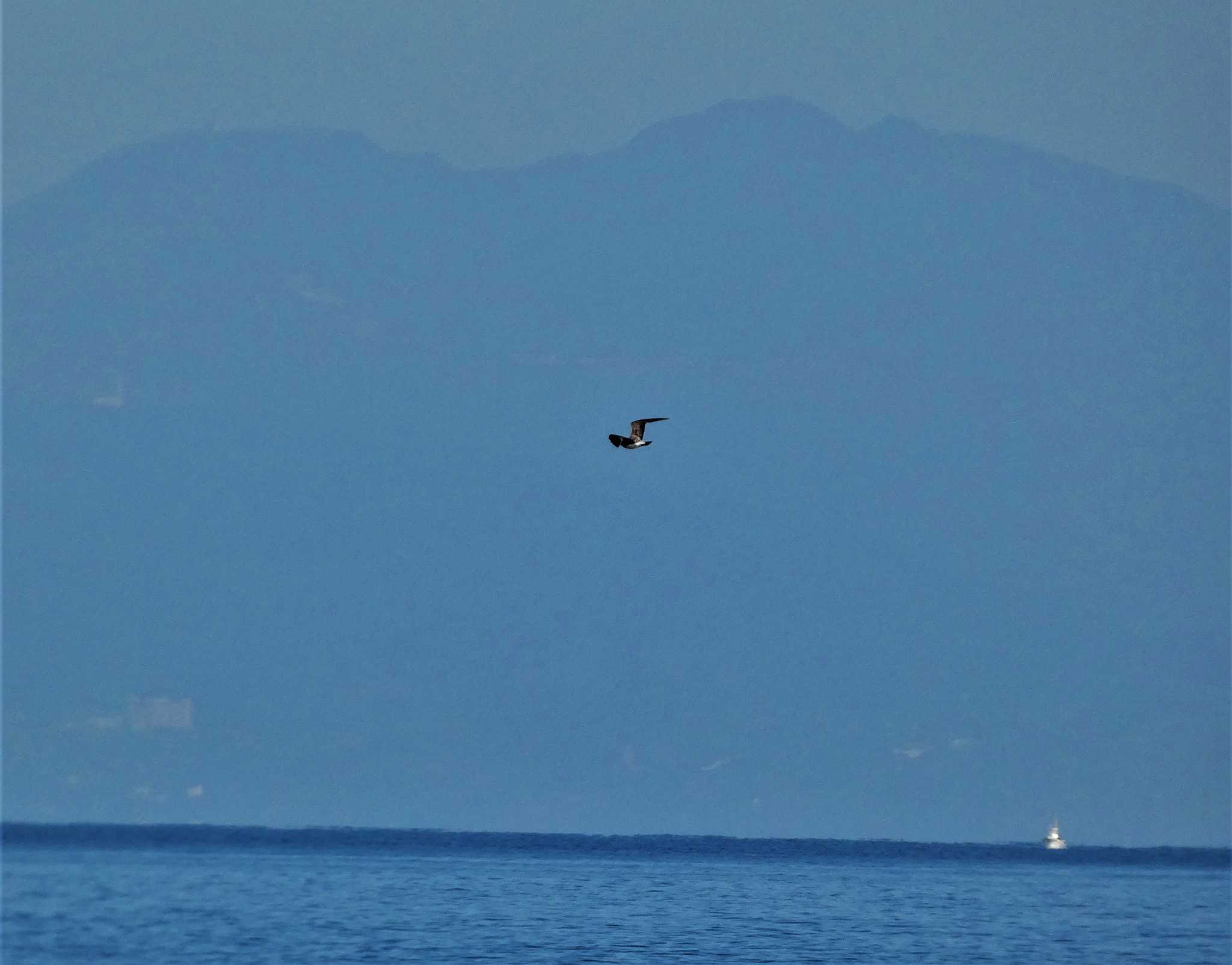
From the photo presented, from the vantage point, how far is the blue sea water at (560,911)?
210ft

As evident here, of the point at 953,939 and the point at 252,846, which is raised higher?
the point at 252,846

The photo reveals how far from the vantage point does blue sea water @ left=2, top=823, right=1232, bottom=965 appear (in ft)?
210

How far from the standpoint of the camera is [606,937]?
70.2 m

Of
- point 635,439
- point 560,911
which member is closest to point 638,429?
point 635,439

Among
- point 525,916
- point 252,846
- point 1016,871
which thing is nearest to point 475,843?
point 252,846

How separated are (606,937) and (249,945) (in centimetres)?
1353

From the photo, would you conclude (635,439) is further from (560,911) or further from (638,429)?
(560,911)

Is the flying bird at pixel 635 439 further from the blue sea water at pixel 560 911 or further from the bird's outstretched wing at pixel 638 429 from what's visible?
the blue sea water at pixel 560 911

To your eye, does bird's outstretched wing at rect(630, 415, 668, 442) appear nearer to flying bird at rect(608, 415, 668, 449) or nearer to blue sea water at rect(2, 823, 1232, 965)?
flying bird at rect(608, 415, 668, 449)

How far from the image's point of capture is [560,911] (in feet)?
272

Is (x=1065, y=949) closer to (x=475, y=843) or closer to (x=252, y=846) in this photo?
(x=252, y=846)

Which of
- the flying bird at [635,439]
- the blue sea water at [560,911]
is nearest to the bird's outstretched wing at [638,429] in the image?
the flying bird at [635,439]

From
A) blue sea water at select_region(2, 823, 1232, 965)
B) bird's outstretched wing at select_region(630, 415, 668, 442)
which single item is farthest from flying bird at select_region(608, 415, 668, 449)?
blue sea water at select_region(2, 823, 1232, 965)

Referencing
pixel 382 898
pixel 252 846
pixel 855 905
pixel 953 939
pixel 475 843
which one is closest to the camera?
pixel 953 939
